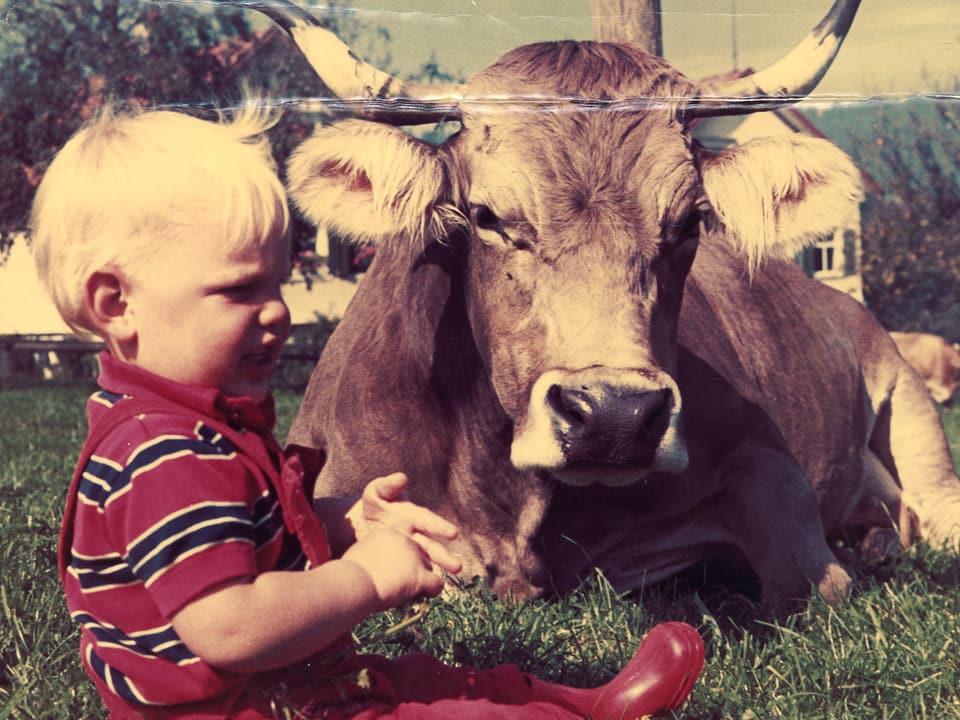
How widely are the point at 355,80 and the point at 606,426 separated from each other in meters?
1.33

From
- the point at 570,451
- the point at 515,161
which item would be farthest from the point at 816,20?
the point at 570,451

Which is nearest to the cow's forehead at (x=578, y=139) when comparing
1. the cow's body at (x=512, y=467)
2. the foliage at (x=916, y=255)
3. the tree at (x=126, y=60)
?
the cow's body at (x=512, y=467)

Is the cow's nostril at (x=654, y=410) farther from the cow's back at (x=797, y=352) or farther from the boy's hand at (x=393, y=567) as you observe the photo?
the cow's back at (x=797, y=352)

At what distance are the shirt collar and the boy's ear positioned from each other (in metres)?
0.05

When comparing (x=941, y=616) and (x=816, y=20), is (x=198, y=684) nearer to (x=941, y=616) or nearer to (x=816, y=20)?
(x=941, y=616)

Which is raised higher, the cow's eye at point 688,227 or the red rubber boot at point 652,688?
the cow's eye at point 688,227

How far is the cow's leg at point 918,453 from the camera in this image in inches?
208

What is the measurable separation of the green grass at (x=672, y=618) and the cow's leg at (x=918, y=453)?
154cm

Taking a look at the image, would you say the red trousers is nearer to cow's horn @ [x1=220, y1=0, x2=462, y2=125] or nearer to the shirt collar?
the shirt collar

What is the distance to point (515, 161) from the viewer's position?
319 cm

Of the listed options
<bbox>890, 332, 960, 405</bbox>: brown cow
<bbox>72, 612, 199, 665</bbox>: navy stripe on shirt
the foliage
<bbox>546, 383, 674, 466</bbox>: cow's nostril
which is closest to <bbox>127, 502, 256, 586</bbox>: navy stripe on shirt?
<bbox>72, 612, 199, 665</bbox>: navy stripe on shirt

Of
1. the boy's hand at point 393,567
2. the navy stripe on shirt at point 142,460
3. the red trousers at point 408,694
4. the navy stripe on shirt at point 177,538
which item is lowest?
the red trousers at point 408,694

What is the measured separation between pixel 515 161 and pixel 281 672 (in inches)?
66.5

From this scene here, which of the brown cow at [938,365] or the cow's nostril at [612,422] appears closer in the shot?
the cow's nostril at [612,422]
